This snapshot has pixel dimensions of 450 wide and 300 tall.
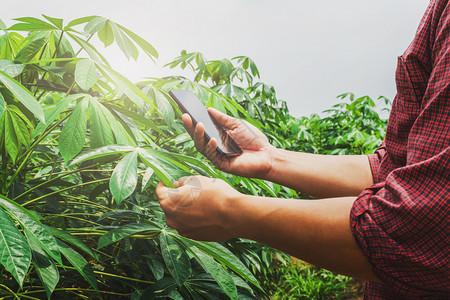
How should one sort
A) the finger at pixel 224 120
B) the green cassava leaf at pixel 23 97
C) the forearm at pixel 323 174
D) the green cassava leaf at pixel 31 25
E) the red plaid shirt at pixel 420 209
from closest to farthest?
the red plaid shirt at pixel 420 209
the green cassava leaf at pixel 23 97
the green cassava leaf at pixel 31 25
the forearm at pixel 323 174
the finger at pixel 224 120

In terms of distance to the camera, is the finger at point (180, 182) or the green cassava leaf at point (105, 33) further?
the green cassava leaf at point (105, 33)

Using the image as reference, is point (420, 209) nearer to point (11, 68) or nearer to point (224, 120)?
point (224, 120)

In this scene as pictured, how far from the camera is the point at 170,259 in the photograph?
809mm

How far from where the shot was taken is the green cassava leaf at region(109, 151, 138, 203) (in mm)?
661

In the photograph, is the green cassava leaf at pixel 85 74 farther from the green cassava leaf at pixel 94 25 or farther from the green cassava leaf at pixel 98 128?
the green cassava leaf at pixel 94 25

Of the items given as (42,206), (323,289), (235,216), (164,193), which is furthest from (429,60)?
(323,289)

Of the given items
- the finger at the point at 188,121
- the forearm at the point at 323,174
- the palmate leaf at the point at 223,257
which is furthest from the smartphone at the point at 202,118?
the palmate leaf at the point at 223,257

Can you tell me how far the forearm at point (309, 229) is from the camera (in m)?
0.56

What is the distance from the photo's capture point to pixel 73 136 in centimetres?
72

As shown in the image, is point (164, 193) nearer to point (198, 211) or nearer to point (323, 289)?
point (198, 211)

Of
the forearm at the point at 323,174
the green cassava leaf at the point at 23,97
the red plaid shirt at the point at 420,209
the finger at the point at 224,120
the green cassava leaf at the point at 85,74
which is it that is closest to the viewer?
the red plaid shirt at the point at 420,209

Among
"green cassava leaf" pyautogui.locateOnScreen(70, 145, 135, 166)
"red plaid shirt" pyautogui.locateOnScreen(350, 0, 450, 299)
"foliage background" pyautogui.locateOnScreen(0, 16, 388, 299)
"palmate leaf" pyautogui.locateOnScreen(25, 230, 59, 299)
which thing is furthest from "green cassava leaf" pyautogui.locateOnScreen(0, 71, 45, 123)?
"red plaid shirt" pyautogui.locateOnScreen(350, 0, 450, 299)

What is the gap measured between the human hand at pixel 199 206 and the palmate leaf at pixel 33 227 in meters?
0.20

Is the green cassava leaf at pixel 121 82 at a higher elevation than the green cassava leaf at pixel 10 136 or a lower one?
higher
